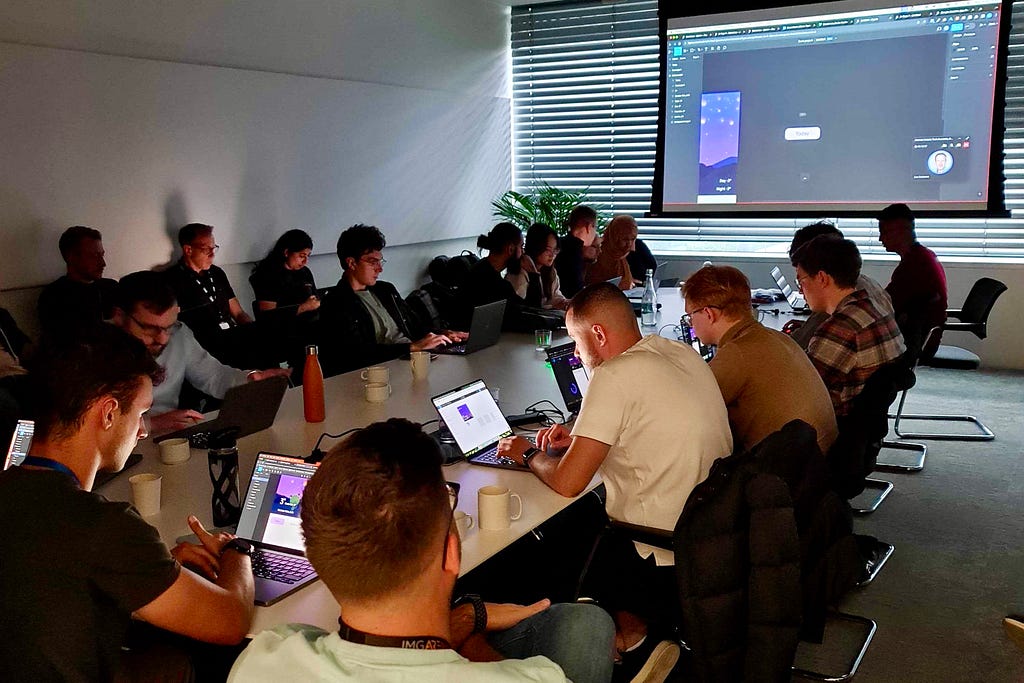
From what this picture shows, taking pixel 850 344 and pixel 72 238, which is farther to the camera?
pixel 72 238

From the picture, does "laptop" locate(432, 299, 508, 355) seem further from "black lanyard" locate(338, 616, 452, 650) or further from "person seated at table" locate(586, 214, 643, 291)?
"black lanyard" locate(338, 616, 452, 650)

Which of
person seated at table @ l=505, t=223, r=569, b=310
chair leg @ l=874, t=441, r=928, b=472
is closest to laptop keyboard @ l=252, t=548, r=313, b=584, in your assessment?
chair leg @ l=874, t=441, r=928, b=472

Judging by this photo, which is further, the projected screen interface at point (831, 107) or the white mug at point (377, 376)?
the projected screen interface at point (831, 107)

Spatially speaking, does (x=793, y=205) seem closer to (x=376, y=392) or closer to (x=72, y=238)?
(x=376, y=392)

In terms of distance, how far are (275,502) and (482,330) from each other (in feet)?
7.58

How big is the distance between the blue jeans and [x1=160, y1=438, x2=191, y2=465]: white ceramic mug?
1226 millimetres

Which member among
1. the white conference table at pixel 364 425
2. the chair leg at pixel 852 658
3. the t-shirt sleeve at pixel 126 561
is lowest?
the chair leg at pixel 852 658

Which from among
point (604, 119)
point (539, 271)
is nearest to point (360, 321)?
point (539, 271)

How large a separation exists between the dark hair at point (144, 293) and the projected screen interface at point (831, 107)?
4.99 metres

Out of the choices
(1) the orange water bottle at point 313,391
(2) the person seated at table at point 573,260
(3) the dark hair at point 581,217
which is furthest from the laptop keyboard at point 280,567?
(3) the dark hair at point 581,217

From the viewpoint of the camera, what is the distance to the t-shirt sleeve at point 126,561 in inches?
58.9

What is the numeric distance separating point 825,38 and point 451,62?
120 inches

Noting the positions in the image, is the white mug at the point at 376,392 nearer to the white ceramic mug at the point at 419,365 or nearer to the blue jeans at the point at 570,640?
the white ceramic mug at the point at 419,365

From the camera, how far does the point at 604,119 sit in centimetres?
830
